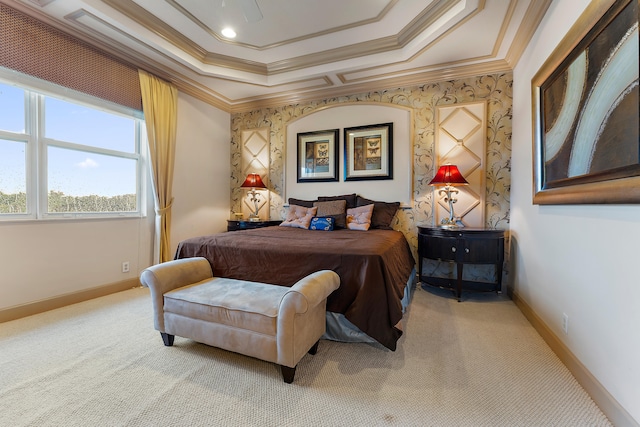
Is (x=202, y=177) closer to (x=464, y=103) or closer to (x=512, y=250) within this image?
(x=464, y=103)

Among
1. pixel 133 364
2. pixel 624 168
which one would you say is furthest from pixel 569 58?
pixel 133 364

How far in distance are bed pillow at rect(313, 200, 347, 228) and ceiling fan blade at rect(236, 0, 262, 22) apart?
2217 millimetres

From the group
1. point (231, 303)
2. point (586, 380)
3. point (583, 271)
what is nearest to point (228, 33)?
point (231, 303)

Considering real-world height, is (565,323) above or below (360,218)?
below

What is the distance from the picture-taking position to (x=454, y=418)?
4.24ft

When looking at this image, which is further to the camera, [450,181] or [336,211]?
[336,211]

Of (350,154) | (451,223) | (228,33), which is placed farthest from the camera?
(350,154)

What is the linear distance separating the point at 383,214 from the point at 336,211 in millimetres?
623

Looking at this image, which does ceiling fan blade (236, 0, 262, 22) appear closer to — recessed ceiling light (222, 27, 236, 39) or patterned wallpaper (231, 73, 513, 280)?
recessed ceiling light (222, 27, 236, 39)

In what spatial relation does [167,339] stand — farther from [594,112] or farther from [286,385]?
[594,112]

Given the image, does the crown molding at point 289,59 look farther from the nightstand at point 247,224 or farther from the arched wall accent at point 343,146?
the nightstand at point 247,224

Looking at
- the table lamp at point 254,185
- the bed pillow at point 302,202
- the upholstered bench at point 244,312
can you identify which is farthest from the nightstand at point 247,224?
the upholstered bench at point 244,312

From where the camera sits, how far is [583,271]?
1.57 metres

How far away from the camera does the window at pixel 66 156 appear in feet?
7.83
